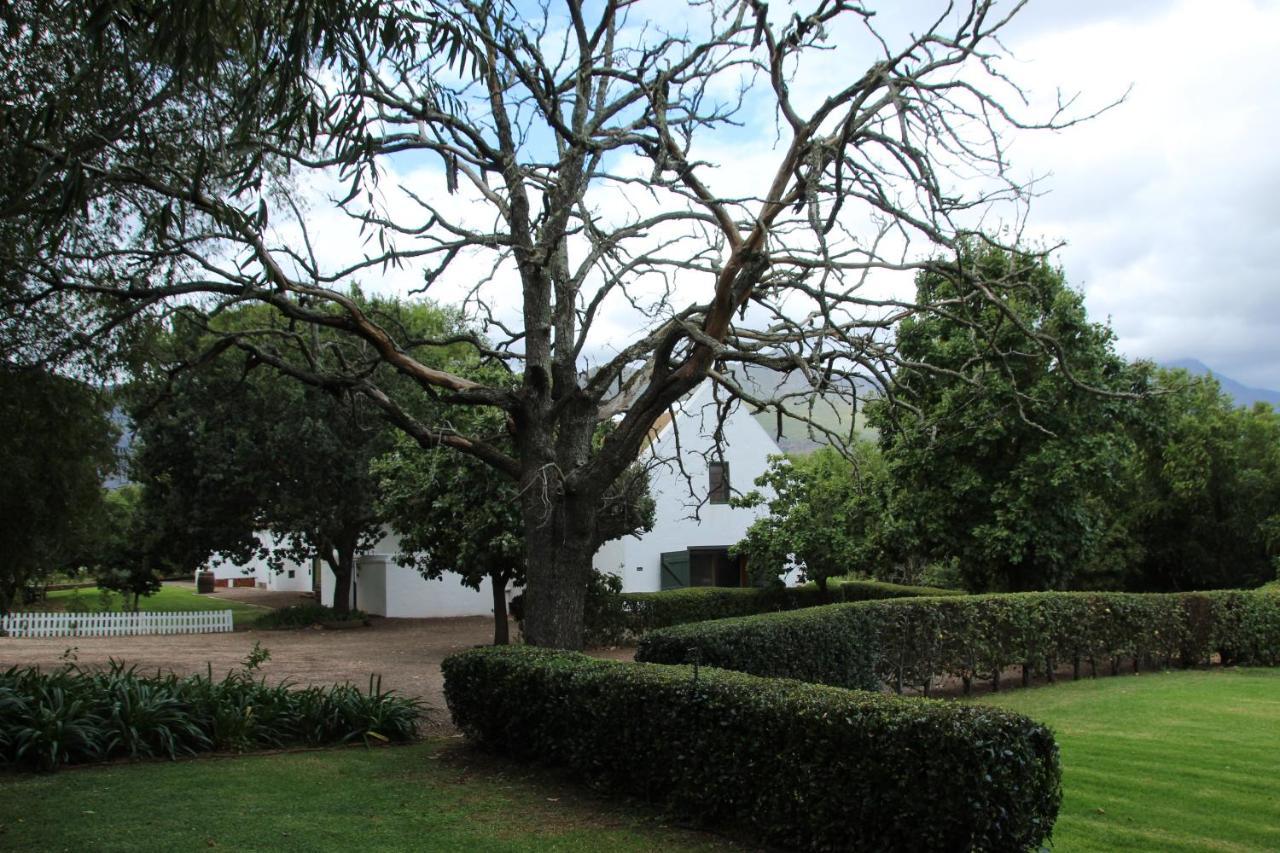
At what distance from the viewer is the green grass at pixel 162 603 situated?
108 feet

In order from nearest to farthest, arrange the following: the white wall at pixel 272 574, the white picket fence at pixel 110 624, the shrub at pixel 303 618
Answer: the white picket fence at pixel 110 624 → the shrub at pixel 303 618 → the white wall at pixel 272 574

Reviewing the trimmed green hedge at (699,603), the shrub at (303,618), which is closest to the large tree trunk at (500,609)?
the trimmed green hedge at (699,603)

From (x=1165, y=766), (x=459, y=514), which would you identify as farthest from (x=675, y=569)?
(x=1165, y=766)

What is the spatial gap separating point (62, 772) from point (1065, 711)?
12401 millimetres

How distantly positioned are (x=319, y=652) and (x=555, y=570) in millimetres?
13434

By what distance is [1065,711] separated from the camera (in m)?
14.4

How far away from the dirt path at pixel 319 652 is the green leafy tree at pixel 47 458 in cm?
322

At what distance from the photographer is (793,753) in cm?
675

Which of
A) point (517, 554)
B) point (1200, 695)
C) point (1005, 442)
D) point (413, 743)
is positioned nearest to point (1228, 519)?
point (1005, 442)

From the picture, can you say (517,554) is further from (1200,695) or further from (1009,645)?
(1200,695)

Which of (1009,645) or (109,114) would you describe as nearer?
(109,114)

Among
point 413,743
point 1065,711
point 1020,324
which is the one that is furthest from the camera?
point 1065,711

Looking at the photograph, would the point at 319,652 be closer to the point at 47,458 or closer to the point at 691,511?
the point at 47,458

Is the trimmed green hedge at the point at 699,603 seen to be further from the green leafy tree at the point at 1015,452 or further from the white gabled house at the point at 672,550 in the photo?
the white gabled house at the point at 672,550
